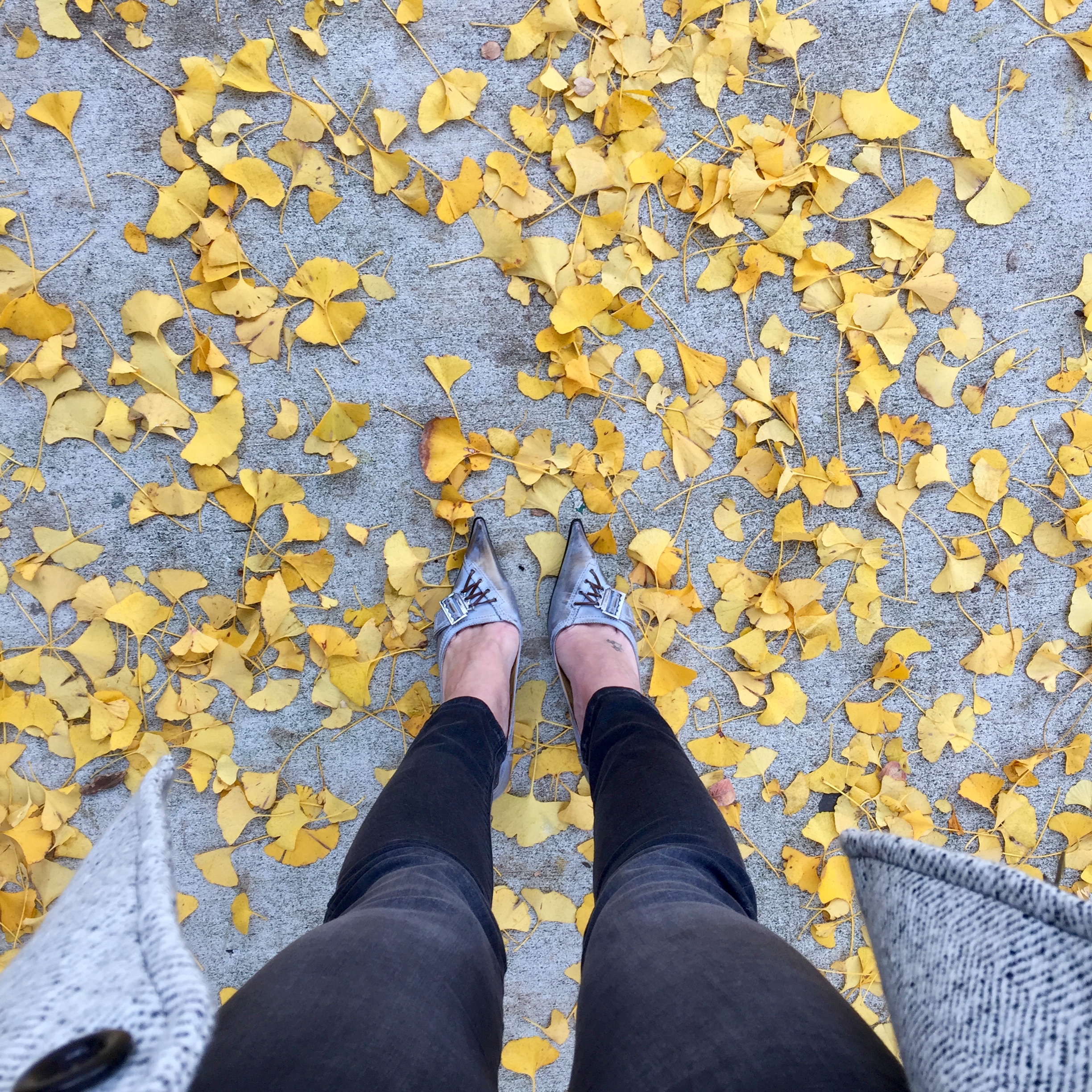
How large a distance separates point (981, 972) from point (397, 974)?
51 cm

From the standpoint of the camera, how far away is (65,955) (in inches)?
16.7

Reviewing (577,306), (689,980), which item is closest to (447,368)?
(577,306)

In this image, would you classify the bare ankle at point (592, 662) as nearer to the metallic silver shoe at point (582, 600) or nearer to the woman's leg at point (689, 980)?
the metallic silver shoe at point (582, 600)

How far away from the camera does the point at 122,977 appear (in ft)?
1.31

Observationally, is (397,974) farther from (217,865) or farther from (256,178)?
(256,178)

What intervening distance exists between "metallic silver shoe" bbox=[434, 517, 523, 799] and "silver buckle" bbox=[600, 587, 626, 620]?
0.17 m

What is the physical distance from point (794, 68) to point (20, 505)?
5.21 feet

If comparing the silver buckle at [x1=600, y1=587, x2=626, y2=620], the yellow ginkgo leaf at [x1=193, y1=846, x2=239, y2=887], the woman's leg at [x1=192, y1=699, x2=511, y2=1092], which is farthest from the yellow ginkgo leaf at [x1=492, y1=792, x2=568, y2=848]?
the yellow ginkgo leaf at [x1=193, y1=846, x2=239, y2=887]

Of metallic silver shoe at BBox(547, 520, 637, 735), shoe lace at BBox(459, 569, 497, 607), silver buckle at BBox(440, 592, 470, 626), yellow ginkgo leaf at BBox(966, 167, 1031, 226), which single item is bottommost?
silver buckle at BBox(440, 592, 470, 626)

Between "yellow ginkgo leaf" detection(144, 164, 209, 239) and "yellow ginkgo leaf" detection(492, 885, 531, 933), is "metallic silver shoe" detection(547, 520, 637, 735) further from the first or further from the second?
"yellow ginkgo leaf" detection(144, 164, 209, 239)

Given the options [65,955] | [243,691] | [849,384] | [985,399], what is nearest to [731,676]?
[849,384]

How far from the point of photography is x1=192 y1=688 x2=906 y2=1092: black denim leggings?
0.55 m

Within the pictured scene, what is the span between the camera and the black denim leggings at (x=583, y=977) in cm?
55

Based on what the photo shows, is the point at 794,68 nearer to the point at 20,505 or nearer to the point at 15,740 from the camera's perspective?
the point at 20,505
